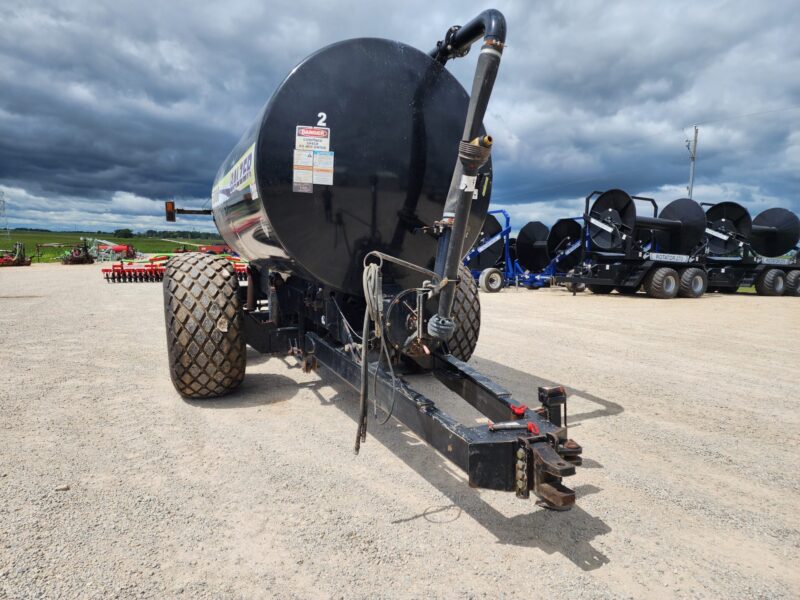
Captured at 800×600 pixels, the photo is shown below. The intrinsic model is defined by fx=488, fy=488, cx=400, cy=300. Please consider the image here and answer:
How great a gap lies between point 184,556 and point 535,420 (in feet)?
5.60

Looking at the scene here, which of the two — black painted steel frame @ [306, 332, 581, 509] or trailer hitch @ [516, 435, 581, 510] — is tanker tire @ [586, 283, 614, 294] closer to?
black painted steel frame @ [306, 332, 581, 509]

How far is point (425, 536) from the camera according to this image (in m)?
2.27

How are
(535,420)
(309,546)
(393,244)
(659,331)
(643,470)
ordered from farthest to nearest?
(659,331), (393,244), (643,470), (535,420), (309,546)

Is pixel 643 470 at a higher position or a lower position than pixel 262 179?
lower

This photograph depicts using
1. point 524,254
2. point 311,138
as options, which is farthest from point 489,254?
point 311,138

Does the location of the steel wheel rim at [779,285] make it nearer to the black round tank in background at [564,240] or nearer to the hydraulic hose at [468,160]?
the black round tank in background at [564,240]

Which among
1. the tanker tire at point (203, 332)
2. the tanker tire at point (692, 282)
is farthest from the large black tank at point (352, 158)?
the tanker tire at point (692, 282)

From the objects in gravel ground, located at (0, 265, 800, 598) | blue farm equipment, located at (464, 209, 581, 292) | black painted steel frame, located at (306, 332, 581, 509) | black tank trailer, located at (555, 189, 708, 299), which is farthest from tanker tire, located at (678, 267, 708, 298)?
black painted steel frame, located at (306, 332, 581, 509)

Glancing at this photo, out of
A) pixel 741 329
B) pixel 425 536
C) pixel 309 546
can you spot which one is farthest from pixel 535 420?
pixel 741 329

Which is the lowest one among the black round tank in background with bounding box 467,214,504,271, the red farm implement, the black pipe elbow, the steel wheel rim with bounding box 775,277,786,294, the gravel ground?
the gravel ground

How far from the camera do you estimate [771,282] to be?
1700 cm

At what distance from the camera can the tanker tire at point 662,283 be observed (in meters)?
14.3

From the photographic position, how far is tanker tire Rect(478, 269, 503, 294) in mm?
16562

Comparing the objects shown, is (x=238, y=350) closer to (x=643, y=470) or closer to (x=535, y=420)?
(x=535, y=420)
